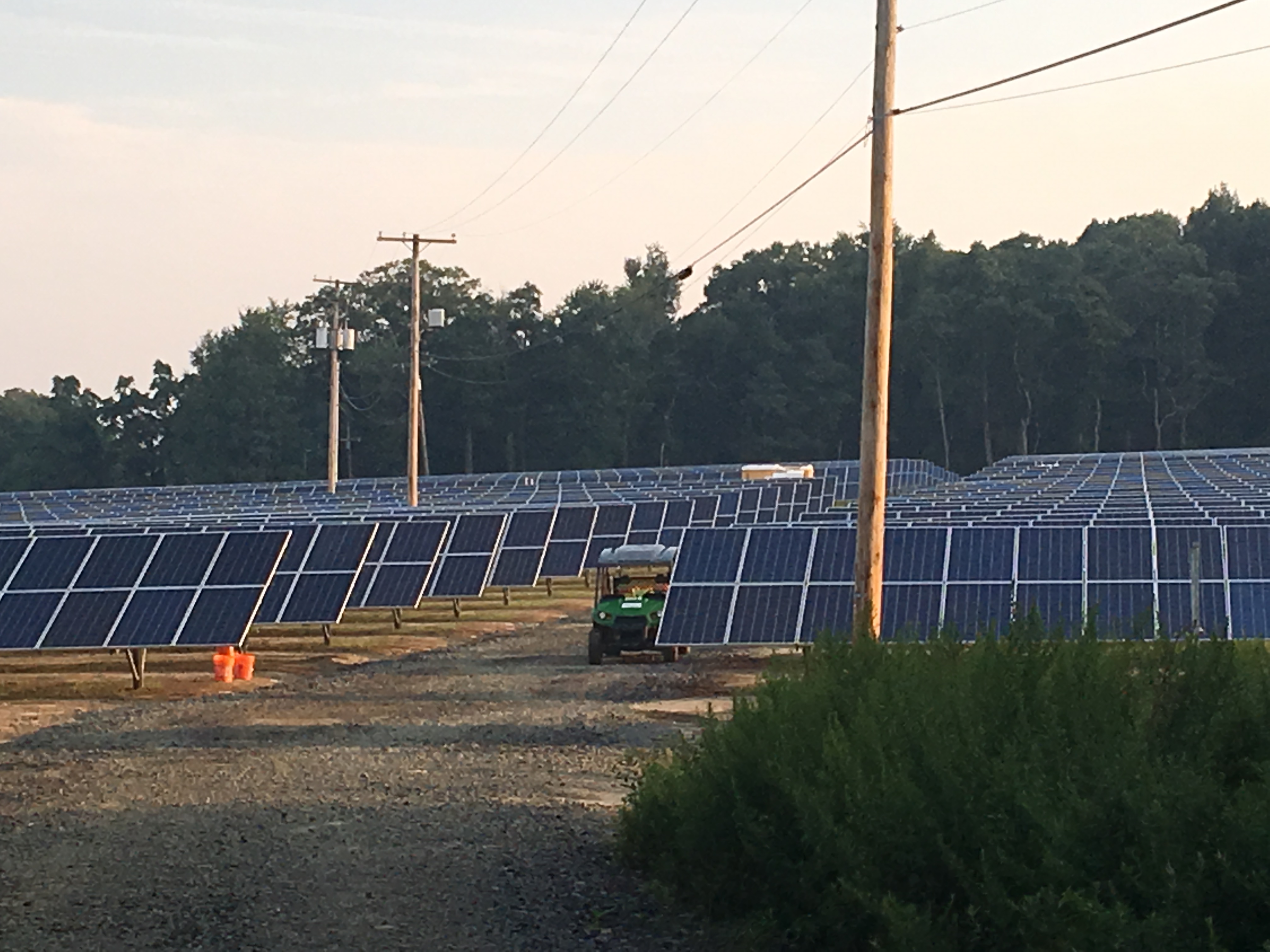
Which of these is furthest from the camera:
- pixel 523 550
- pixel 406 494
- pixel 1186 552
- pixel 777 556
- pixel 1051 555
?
pixel 406 494

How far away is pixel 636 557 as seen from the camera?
27.8 meters

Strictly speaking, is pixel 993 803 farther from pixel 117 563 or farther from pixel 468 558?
pixel 468 558

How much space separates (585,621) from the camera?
117ft

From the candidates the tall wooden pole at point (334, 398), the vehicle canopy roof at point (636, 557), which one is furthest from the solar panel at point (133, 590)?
the tall wooden pole at point (334, 398)

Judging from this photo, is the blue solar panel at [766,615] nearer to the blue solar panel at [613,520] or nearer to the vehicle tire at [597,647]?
the vehicle tire at [597,647]

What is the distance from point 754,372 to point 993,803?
310ft

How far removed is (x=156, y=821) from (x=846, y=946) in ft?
20.8

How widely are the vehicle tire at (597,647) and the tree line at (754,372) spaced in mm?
70199

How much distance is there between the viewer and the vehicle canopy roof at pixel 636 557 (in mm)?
27656

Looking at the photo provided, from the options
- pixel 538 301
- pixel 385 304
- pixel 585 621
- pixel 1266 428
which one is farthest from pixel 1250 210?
pixel 585 621

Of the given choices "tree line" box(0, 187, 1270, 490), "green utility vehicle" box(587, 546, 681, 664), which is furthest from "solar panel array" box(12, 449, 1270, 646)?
"tree line" box(0, 187, 1270, 490)

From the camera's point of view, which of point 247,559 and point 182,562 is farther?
point 182,562

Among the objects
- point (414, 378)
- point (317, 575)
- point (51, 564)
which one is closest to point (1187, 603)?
point (317, 575)

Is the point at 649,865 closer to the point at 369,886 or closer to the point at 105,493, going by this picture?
the point at 369,886
